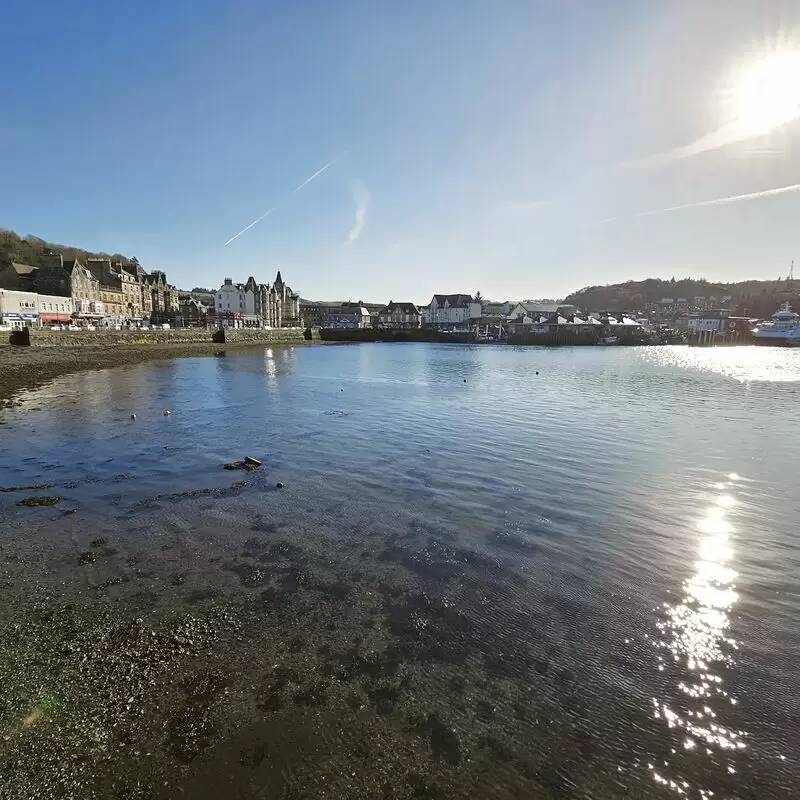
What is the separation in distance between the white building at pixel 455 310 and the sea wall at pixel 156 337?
243 feet

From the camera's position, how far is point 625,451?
15.9m

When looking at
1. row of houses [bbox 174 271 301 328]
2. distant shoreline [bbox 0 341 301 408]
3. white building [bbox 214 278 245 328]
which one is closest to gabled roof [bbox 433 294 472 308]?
row of houses [bbox 174 271 301 328]

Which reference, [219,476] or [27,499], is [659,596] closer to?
[219,476]

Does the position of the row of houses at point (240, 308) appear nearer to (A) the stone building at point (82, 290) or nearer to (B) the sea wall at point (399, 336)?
(B) the sea wall at point (399, 336)

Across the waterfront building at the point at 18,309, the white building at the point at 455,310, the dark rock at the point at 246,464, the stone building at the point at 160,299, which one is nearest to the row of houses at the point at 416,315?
the white building at the point at 455,310

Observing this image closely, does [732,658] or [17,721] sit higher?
[17,721]

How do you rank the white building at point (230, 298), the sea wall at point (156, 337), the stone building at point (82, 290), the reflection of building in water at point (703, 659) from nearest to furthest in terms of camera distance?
the reflection of building in water at point (703, 659), the sea wall at point (156, 337), the stone building at point (82, 290), the white building at point (230, 298)

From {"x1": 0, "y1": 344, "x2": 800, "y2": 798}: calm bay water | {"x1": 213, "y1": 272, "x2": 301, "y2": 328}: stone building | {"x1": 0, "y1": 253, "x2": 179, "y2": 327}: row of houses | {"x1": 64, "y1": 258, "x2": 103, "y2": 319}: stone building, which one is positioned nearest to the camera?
{"x1": 0, "y1": 344, "x2": 800, "y2": 798}: calm bay water

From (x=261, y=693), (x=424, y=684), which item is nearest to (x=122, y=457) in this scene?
(x=261, y=693)

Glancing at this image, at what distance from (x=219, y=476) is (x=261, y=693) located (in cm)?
860

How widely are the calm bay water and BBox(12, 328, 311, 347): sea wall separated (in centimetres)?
5068

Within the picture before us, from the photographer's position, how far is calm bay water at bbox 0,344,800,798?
13.5ft

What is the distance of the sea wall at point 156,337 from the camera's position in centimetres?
5479

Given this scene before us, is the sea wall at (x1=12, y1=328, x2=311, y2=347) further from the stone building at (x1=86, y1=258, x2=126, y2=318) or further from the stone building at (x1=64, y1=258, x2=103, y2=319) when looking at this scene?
the stone building at (x1=86, y1=258, x2=126, y2=318)
